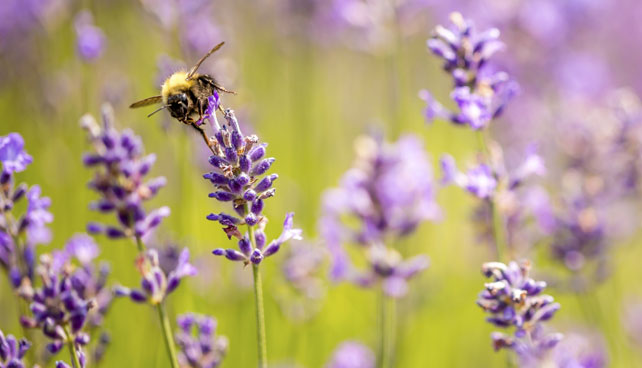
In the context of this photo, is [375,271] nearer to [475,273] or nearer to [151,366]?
[151,366]

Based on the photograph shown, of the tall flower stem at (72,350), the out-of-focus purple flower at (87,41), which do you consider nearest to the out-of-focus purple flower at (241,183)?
the tall flower stem at (72,350)

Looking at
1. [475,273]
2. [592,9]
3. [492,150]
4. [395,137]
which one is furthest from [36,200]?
[592,9]

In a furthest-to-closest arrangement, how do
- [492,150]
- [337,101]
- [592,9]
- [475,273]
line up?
[337,101], [475,273], [592,9], [492,150]

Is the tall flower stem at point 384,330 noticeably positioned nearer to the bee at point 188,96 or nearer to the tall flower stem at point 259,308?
the tall flower stem at point 259,308

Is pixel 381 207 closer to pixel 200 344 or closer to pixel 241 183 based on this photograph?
pixel 200 344

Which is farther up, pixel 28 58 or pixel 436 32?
pixel 28 58
